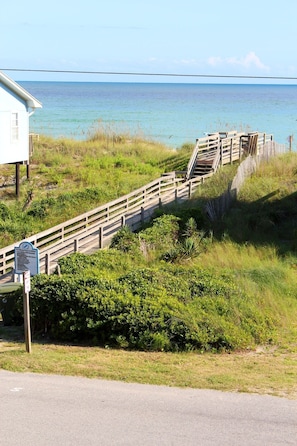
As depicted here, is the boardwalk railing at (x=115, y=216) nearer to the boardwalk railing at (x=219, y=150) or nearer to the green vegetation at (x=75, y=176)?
the boardwalk railing at (x=219, y=150)

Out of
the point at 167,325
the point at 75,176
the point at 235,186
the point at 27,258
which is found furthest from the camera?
the point at 75,176

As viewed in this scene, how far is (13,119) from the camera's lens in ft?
106

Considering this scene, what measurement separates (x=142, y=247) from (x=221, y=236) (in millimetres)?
3590

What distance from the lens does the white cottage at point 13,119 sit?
31328mm

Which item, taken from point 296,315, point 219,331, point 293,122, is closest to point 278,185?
point 296,315

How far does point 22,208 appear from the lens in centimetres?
2983

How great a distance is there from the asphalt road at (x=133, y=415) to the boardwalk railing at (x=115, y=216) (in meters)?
6.27

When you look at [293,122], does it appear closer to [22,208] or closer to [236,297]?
[22,208]

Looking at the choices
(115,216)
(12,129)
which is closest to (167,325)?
(115,216)

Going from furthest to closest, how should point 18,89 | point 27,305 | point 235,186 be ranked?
point 18,89 → point 235,186 → point 27,305

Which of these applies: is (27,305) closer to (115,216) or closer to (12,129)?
(115,216)

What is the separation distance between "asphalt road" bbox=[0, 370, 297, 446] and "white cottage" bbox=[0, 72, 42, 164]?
2223 cm

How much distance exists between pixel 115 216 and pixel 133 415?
1560cm

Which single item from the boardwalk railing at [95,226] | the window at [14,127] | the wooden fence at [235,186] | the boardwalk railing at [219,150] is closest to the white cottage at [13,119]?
the window at [14,127]
